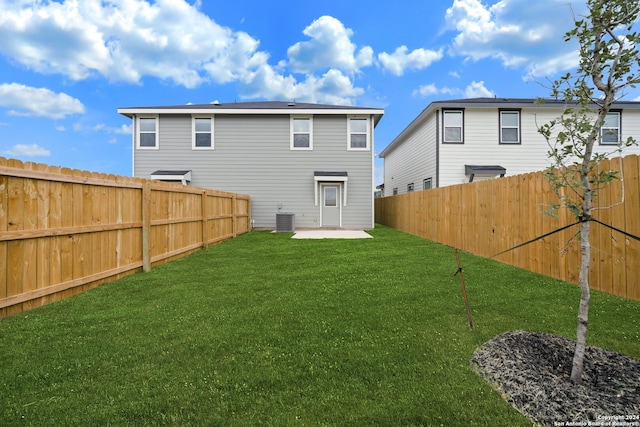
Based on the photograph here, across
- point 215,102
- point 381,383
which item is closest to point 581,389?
point 381,383

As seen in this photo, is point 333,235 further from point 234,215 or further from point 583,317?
point 583,317

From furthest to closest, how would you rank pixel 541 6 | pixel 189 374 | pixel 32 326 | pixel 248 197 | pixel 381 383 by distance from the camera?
pixel 248 197 < pixel 32 326 < pixel 541 6 < pixel 189 374 < pixel 381 383

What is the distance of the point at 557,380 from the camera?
2.31 meters

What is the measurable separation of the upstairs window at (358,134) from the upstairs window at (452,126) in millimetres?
3429

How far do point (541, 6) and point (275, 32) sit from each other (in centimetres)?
1276

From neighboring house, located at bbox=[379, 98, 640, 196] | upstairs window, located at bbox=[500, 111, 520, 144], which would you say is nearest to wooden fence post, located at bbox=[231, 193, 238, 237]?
neighboring house, located at bbox=[379, 98, 640, 196]

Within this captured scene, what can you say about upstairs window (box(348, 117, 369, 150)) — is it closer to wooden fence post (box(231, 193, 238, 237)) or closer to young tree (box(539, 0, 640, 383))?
wooden fence post (box(231, 193, 238, 237))

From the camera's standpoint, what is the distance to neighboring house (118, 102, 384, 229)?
15.3 metres

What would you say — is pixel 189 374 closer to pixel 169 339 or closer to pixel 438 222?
pixel 169 339

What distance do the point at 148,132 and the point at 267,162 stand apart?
5784mm

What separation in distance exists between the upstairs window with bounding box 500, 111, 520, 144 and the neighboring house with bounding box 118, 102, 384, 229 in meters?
5.45

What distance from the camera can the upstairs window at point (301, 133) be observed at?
606 inches

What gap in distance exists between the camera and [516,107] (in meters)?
14.1

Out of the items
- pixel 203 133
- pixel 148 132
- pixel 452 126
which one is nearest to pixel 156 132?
pixel 148 132
